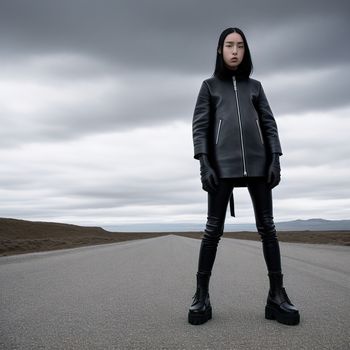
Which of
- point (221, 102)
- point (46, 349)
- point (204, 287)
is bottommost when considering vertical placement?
point (46, 349)

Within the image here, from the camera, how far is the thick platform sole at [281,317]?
2835 millimetres

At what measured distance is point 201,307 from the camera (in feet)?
9.95

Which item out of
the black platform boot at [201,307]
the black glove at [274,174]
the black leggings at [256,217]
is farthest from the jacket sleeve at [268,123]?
the black platform boot at [201,307]

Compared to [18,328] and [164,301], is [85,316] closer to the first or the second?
[18,328]

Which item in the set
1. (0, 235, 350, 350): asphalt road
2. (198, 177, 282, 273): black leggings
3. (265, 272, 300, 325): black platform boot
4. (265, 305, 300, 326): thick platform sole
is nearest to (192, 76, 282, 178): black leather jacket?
(198, 177, 282, 273): black leggings

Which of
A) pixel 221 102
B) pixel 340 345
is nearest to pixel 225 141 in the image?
pixel 221 102

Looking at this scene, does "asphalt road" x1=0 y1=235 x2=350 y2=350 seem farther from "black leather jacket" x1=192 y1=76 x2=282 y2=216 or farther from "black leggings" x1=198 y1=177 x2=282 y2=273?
"black leather jacket" x1=192 y1=76 x2=282 y2=216

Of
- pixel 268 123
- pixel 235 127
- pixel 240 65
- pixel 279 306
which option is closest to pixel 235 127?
pixel 235 127

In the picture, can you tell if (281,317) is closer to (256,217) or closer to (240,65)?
(256,217)

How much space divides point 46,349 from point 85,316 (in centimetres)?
87

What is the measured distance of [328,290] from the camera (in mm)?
4324

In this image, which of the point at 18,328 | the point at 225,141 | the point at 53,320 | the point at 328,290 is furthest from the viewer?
the point at 328,290

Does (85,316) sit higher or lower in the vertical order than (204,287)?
lower

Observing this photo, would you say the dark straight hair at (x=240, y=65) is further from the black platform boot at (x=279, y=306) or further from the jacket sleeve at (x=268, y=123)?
the black platform boot at (x=279, y=306)
